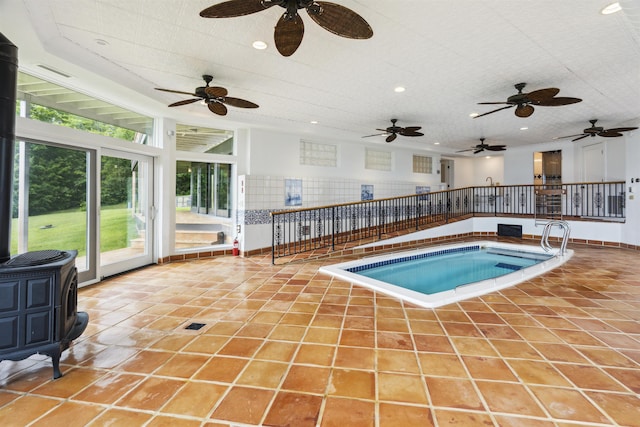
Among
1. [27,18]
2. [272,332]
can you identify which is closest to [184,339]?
[272,332]

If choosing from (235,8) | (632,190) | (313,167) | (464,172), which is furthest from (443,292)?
(464,172)

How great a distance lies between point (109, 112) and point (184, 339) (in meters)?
4.11

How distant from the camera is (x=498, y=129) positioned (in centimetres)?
737

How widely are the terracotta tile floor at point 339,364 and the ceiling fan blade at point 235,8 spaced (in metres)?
2.62

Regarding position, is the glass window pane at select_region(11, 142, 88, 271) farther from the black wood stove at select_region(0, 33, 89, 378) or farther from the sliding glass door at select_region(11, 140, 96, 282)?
the black wood stove at select_region(0, 33, 89, 378)

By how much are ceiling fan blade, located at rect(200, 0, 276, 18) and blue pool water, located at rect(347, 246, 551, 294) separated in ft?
13.1

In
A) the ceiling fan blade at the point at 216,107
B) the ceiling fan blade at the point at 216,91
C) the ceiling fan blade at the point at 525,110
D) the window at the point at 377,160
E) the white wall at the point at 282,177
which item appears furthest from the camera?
the window at the point at 377,160

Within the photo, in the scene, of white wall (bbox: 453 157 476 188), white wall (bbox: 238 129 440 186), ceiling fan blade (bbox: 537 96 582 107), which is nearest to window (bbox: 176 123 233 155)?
white wall (bbox: 238 129 440 186)

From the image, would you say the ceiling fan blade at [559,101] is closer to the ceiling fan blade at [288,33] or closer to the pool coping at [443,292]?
the pool coping at [443,292]

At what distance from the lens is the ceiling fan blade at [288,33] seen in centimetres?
223

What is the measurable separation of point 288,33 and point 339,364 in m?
2.62

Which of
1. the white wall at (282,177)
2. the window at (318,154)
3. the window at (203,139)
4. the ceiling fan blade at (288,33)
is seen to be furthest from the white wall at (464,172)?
the ceiling fan blade at (288,33)

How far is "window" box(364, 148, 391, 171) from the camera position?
886cm

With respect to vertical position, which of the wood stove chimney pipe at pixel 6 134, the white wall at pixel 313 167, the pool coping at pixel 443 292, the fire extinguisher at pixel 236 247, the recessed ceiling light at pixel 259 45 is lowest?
the pool coping at pixel 443 292
